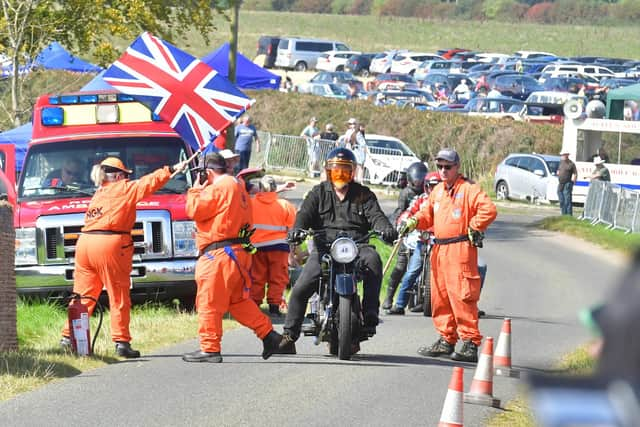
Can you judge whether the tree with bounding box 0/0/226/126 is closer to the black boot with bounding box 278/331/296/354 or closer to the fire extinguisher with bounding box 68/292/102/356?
the fire extinguisher with bounding box 68/292/102/356

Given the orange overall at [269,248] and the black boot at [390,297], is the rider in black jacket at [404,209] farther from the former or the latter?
the orange overall at [269,248]

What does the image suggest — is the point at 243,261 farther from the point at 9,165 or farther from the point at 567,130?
the point at 567,130

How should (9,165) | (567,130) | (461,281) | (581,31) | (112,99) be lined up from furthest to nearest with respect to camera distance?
(581,31)
(567,130)
(112,99)
(9,165)
(461,281)

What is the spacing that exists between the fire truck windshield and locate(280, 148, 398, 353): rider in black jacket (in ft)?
13.4

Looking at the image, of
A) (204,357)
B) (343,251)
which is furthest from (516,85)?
(204,357)

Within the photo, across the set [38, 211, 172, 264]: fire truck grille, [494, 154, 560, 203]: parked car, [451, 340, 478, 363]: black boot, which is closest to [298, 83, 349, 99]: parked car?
[494, 154, 560, 203]: parked car

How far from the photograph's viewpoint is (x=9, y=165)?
13.2 meters

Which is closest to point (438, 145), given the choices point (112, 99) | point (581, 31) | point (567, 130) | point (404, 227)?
point (567, 130)

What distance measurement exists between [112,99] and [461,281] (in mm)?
6031

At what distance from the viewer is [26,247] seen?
1265cm

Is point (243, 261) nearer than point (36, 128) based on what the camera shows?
Yes

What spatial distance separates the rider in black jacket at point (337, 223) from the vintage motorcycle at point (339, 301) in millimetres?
58

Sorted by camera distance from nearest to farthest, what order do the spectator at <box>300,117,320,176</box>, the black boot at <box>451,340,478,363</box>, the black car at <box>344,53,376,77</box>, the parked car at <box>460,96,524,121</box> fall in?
1. the black boot at <box>451,340,478,363</box>
2. the spectator at <box>300,117,320,176</box>
3. the parked car at <box>460,96,524,121</box>
4. the black car at <box>344,53,376,77</box>

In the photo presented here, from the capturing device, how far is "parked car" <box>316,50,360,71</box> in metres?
70.8
